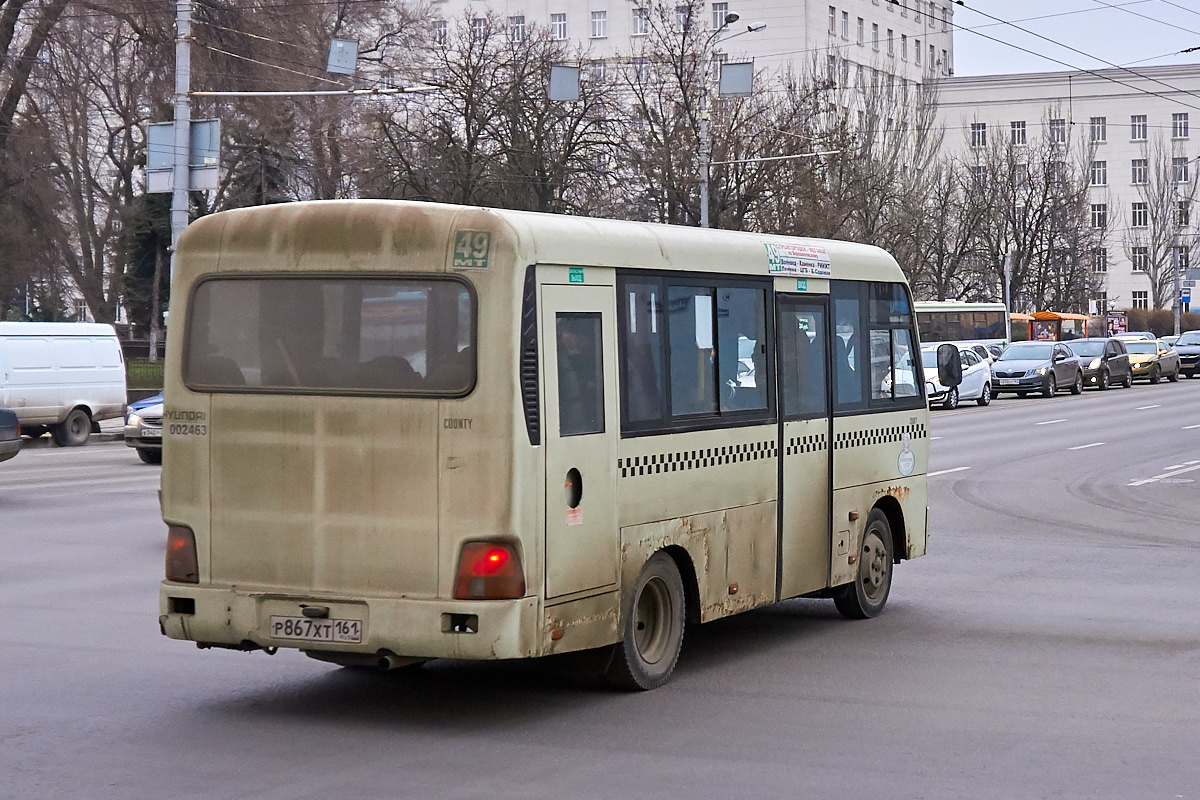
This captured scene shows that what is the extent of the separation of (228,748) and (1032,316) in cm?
7367

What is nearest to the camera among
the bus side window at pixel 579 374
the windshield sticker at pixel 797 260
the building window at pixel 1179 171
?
the bus side window at pixel 579 374

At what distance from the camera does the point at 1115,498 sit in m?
19.2

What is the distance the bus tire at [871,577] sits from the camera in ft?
33.9

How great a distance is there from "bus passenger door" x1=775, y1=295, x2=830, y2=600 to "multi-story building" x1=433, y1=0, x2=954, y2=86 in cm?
8105

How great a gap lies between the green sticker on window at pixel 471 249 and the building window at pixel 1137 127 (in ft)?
348

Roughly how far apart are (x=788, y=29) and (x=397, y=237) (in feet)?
292

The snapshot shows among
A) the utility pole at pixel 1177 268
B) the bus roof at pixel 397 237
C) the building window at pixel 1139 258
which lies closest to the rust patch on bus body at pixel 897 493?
the bus roof at pixel 397 237

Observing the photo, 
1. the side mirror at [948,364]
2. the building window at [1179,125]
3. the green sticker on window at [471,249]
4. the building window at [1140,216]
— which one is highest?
the building window at [1179,125]

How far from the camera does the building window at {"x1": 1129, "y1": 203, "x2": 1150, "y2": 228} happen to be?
10719 cm

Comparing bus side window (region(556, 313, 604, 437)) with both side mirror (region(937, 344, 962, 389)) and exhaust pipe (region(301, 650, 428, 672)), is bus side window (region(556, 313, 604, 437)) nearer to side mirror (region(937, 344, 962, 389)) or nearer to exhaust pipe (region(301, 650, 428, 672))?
exhaust pipe (region(301, 650, 428, 672))

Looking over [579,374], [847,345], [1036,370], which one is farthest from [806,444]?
[1036,370]

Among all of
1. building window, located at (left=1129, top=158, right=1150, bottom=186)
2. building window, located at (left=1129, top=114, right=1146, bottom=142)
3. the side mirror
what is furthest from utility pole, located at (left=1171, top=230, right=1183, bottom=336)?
the side mirror

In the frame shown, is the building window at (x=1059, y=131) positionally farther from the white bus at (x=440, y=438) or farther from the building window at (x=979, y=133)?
the white bus at (x=440, y=438)

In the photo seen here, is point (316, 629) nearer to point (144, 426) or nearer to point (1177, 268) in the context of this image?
point (144, 426)
